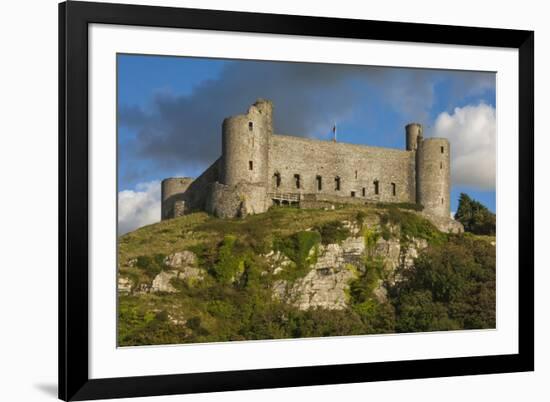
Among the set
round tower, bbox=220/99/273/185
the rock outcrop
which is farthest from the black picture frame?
round tower, bbox=220/99/273/185

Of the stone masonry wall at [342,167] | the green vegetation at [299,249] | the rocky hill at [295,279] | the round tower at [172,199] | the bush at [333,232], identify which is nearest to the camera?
the rocky hill at [295,279]

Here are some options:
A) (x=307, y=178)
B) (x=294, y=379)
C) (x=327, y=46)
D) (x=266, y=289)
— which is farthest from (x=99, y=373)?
(x=307, y=178)

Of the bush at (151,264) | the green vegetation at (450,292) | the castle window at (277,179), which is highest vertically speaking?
the castle window at (277,179)

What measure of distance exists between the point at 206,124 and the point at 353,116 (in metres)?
2.38

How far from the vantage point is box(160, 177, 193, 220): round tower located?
1053 centimetres

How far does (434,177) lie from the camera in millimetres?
14234

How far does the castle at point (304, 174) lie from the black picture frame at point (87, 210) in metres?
1.83

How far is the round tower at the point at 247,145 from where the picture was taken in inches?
483

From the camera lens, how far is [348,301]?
36.8 ft

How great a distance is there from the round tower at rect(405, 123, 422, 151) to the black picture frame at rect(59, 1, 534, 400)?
2.28m

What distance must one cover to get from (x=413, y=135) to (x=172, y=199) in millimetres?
4702

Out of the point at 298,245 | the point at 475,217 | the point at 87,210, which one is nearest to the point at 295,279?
the point at 298,245

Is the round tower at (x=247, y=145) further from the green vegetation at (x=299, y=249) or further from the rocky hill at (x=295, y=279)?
the green vegetation at (x=299, y=249)

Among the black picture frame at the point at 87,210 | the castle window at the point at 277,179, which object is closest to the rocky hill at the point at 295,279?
the black picture frame at the point at 87,210
